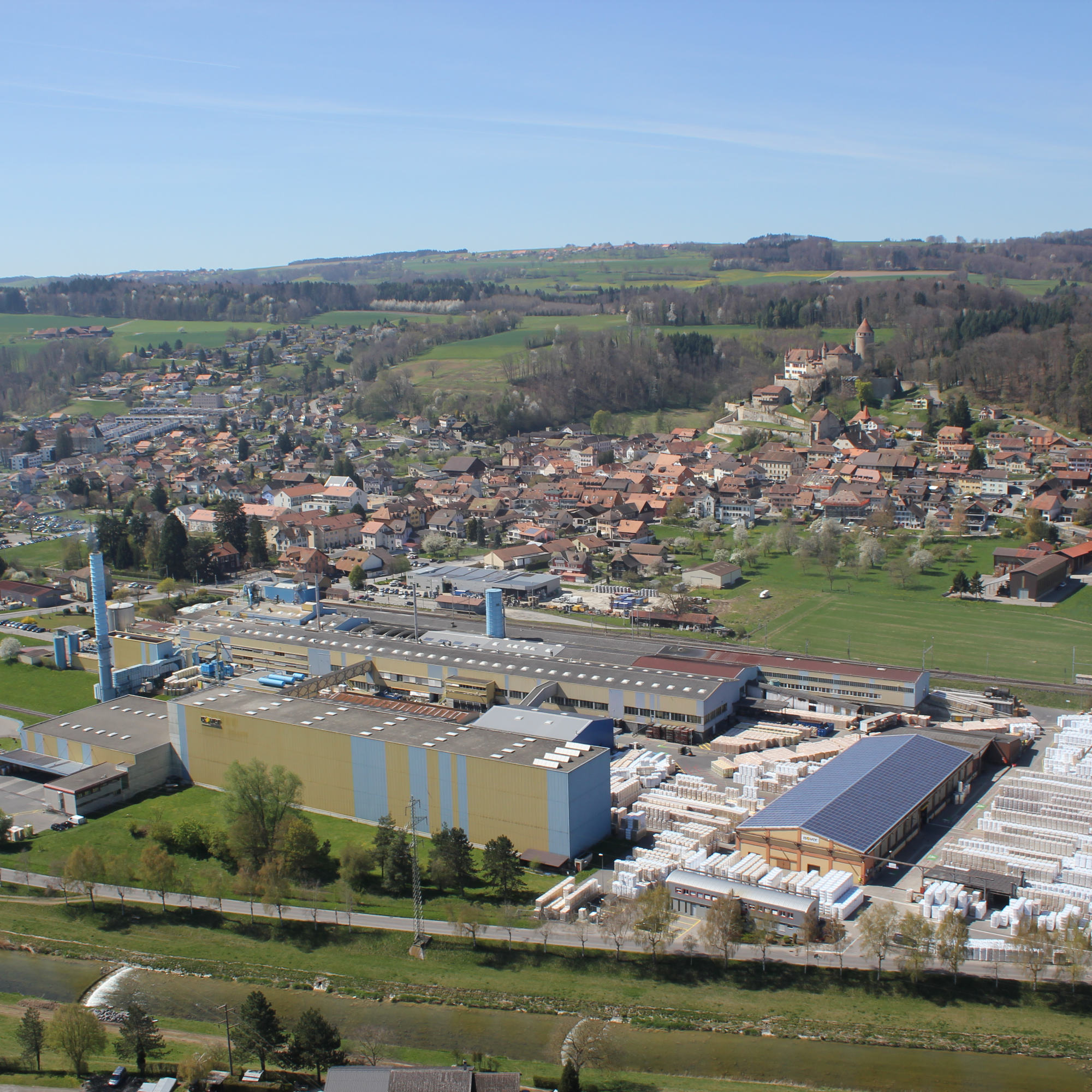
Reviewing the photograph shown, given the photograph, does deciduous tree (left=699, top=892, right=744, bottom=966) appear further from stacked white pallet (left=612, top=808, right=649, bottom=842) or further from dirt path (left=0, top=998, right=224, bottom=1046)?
dirt path (left=0, top=998, right=224, bottom=1046)

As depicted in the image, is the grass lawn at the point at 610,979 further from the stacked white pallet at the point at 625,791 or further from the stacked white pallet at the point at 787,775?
the stacked white pallet at the point at 787,775

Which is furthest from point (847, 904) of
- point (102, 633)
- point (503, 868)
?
point (102, 633)

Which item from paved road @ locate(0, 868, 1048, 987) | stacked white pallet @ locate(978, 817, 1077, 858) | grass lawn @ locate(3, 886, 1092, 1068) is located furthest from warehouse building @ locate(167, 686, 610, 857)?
stacked white pallet @ locate(978, 817, 1077, 858)

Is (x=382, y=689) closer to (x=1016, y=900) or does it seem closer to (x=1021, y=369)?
(x=1016, y=900)

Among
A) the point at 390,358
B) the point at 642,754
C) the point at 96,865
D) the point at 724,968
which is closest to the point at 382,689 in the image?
the point at 642,754

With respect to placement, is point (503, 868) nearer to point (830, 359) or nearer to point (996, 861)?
point (996, 861)

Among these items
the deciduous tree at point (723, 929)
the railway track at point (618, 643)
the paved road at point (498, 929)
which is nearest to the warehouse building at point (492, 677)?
the railway track at point (618, 643)
